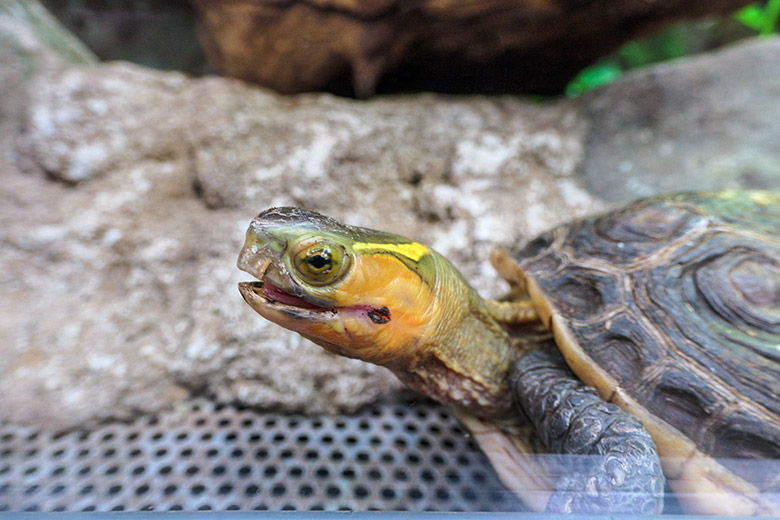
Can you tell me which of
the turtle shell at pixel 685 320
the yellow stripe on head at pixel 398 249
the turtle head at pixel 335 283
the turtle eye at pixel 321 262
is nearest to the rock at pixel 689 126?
the turtle shell at pixel 685 320

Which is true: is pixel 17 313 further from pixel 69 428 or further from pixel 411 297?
pixel 411 297

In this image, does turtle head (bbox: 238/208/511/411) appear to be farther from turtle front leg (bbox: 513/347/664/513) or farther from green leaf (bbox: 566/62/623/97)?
green leaf (bbox: 566/62/623/97)

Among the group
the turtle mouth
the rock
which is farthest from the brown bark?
the turtle mouth

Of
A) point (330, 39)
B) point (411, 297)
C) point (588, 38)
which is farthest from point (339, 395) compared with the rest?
point (588, 38)

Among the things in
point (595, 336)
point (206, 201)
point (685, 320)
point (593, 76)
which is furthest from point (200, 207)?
point (593, 76)

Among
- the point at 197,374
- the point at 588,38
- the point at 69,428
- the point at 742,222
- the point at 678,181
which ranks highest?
the point at 588,38

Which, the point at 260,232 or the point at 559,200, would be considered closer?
the point at 260,232

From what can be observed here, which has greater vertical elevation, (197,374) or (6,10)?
(6,10)
